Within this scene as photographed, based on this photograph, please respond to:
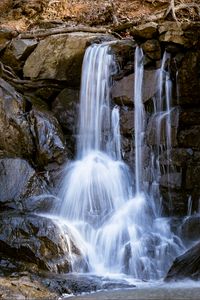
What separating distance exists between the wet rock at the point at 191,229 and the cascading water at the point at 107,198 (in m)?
0.20

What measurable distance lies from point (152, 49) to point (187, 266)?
451 centimetres

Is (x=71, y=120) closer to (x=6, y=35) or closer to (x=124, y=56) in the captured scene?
(x=124, y=56)

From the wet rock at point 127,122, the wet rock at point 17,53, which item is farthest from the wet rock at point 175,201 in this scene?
the wet rock at point 17,53

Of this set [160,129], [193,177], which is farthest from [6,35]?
[193,177]

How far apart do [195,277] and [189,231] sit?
4.83 feet

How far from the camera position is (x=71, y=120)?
35.2 feet

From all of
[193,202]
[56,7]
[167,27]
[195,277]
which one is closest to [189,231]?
[193,202]

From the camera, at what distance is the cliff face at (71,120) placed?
908 cm

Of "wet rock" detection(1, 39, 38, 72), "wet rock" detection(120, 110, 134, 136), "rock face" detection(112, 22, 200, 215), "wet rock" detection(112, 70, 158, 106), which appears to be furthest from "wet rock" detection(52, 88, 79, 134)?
"wet rock" detection(1, 39, 38, 72)

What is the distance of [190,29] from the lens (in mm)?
9266

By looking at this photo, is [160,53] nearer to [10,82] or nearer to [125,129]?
[125,129]

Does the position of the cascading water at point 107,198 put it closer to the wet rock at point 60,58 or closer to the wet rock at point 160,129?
the wet rock at point 160,129

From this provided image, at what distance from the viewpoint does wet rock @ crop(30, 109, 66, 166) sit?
9.80 metres

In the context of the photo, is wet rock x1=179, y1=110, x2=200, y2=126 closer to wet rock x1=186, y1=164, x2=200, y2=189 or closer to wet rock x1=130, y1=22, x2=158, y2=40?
wet rock x1=186, y1=164, x2=200, y2=189
